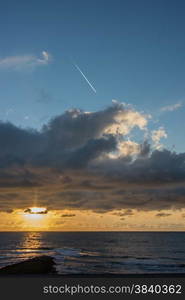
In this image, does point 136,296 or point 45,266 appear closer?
point 136,296

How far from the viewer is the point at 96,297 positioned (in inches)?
454

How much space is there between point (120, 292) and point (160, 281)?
1.56 metres

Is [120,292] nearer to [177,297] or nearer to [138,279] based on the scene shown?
[138,279]

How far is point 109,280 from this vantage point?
12.0 metres

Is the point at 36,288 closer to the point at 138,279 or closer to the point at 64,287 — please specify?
the point at 64,287

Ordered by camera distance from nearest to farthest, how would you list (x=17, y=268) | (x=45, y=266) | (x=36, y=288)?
(x=36, y=288) < (x=17, y=268) < (x=45, y=266)

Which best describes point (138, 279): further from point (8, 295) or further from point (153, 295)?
point (8, 295)

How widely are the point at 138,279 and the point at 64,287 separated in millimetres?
2706

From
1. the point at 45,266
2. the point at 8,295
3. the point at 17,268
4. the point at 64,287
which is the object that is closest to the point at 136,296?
the point at 64,287

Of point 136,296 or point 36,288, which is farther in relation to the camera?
point 36,288

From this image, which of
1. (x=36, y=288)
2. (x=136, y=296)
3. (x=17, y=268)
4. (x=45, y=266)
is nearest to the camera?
(x=136, y=296)

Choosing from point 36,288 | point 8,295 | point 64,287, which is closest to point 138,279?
point 64,287

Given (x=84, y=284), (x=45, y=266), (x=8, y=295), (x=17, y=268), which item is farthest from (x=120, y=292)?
(x=45, y=266)

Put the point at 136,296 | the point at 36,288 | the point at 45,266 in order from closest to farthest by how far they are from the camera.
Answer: the point at 136,296 < the point at 36,288 < the point at 45,266
